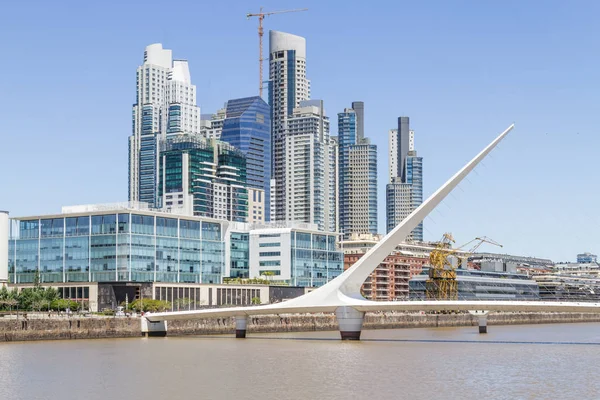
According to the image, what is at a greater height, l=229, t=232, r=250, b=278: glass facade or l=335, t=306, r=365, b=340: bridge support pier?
l=229, t=232, r=250, b=278: glass facade

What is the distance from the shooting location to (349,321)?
54625 millimetres

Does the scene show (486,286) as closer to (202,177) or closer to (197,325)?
(202,177)

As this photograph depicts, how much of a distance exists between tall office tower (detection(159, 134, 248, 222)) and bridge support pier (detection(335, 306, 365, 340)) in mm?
122796

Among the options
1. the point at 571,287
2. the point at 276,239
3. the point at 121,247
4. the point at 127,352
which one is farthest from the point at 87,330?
the point at 571,287

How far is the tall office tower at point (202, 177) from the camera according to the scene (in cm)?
17962

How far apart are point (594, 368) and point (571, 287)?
389 ft

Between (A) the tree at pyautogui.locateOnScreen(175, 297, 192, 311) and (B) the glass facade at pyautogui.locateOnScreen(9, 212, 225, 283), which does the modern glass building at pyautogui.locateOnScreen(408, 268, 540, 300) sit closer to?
(B) the glass facade at pyautogui.locateOnScreen(9, 212, 225, 283)

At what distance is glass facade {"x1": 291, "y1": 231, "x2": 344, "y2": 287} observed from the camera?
99.7 metres

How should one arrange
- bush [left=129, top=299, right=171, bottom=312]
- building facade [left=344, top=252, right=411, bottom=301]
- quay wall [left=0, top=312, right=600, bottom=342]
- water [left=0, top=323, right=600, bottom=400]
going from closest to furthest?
water [left=0, top=323, right=600, bottom=400], quay wall [left=0, top=312, right=600, bottom=342], bush [left=129, top=299, right=171, bottom=312], building facade [left=344, top=252, right=411, bottom=301]

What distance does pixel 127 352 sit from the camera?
45.9m

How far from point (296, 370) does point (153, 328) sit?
24.1 meters

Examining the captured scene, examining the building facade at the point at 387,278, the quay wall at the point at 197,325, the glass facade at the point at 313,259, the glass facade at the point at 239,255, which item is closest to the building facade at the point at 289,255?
the glass facade at the point at 313,259

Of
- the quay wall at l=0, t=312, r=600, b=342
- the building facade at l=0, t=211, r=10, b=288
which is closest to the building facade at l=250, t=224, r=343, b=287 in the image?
the quay wall at l=0, t=312, r=600, b=342

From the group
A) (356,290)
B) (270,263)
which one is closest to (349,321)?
(356,290)
